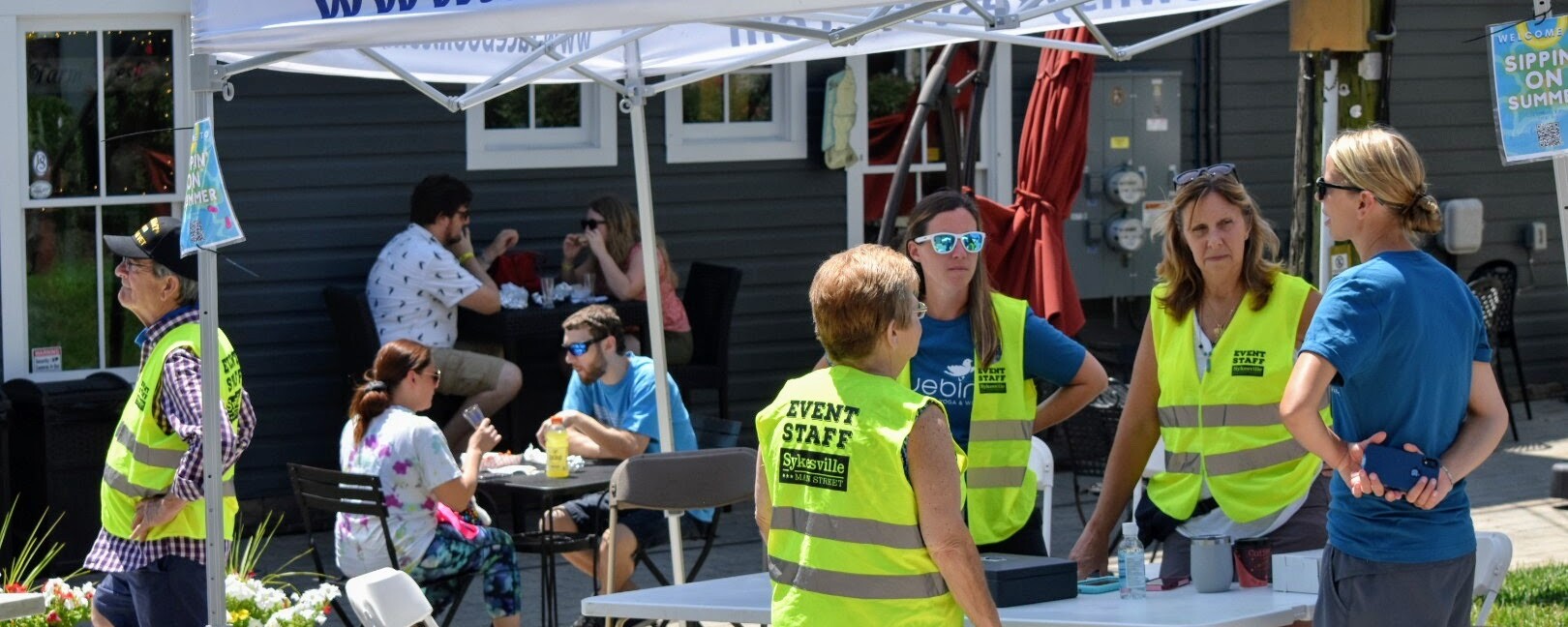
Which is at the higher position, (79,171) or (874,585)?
(79,171)

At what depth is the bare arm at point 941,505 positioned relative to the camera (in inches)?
138

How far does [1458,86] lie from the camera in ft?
42.3

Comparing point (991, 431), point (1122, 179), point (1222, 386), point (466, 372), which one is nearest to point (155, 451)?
point (991, 431)

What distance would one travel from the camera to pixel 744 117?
34.3ft

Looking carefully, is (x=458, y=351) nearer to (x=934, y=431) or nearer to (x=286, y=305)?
(x=286, y=305)

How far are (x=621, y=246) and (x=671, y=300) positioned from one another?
0.36 metres

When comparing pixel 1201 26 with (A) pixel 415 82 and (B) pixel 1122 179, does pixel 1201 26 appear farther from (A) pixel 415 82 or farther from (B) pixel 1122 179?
(B) pixel 1122 179

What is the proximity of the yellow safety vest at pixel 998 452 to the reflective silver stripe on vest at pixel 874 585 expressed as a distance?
102 centimetres

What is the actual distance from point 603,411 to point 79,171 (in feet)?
9.95

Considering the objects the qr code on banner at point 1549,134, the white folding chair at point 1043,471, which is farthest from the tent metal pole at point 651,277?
the qr code on banner at point 1549,134

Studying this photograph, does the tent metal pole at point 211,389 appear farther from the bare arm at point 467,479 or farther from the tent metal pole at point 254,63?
the bare arm at point 467,479

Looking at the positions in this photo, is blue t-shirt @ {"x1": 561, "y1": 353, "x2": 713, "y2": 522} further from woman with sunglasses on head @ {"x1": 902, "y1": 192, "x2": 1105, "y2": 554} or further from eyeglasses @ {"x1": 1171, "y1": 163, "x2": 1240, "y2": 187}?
eyeglasses @ {"x1": 1171, "y1": 163, "x2": 1240, "y2": 187}

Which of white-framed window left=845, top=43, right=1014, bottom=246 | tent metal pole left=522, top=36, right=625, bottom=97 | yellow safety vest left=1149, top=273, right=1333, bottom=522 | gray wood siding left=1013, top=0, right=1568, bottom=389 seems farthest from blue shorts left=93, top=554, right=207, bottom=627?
gray wood siding left=1013, top=0, right=1568, bottom=389

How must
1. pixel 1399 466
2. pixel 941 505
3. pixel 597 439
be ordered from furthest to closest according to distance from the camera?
pixel 597 439, pixel 1399 466, pixel 941 505
